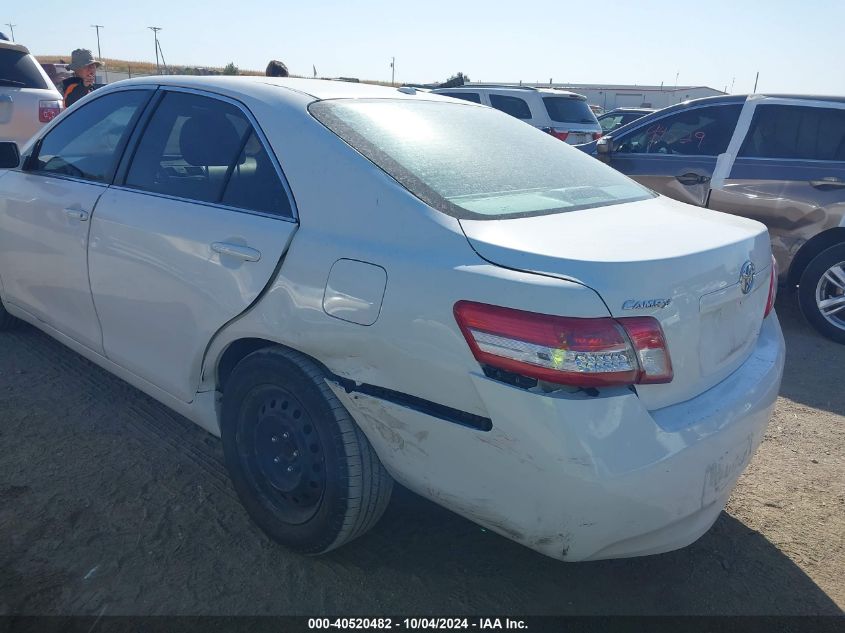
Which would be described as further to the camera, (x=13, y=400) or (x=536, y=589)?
(x=13, y=400)

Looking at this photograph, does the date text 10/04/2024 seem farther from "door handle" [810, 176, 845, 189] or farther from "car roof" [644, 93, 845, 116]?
"car roof" [644, 93, 845, 116]

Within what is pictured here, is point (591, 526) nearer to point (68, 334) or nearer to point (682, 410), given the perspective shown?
point (682, 410)

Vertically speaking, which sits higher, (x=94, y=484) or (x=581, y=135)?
(x=581, y=135)

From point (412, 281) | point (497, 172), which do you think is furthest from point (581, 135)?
point (412, 281)

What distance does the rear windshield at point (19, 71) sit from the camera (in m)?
7.51

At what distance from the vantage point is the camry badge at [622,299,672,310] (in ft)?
6.06

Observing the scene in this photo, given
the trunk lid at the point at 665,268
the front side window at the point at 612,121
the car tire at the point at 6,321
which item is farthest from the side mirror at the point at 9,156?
the front side window at the point at 612,121

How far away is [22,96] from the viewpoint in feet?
24.3

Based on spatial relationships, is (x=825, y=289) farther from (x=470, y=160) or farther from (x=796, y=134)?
(x=470, y=160)

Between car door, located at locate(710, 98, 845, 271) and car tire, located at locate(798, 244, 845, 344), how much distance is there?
0.18m

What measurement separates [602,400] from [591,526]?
352 millimetres

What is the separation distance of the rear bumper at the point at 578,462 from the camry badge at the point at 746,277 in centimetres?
35

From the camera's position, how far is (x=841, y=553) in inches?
105

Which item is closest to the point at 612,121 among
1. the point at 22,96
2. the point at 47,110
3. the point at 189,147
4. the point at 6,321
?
the point at 47,110
